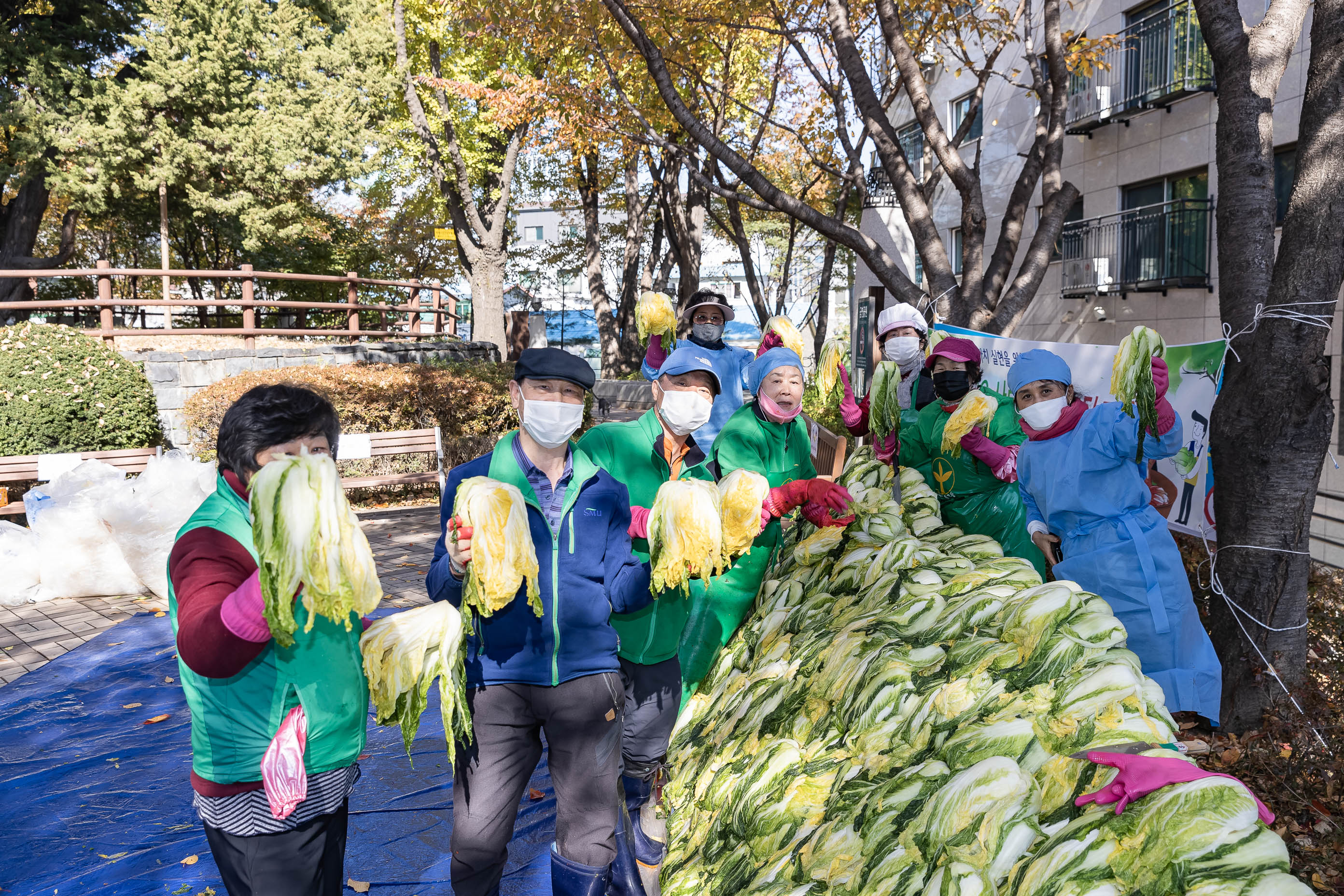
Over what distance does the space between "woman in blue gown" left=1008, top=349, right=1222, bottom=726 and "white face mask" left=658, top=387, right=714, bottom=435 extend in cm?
140

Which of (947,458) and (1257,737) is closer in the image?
(1257,737)

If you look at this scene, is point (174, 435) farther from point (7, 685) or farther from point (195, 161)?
point (195, 161)

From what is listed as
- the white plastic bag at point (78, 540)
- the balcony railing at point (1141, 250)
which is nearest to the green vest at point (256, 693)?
the white plastic bag at point (78, 540)

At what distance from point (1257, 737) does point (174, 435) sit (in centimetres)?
1259

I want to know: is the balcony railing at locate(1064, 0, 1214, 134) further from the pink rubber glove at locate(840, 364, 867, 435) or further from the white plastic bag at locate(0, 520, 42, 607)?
the white plastic bag at locate(0, 520, 42, 607)

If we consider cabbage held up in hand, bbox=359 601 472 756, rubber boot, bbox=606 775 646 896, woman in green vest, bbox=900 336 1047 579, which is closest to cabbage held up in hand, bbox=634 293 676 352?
woman in green vest, bbox=900 336 1047 579

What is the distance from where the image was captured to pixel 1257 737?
3576 millimetres

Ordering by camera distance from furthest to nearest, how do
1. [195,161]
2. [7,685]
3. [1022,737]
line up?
1. [195,161]
2. [7,685]
3. [1022,737]

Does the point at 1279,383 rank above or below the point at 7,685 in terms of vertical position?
above

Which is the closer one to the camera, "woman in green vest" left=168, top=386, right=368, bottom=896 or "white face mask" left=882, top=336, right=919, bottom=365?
"woman in green vest" left=168, top=386, right=368, bottom=896

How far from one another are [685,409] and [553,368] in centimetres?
80

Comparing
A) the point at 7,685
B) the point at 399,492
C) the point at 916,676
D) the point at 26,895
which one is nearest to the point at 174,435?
the point at 399,492

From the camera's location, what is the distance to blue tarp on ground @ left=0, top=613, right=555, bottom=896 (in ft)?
12.0

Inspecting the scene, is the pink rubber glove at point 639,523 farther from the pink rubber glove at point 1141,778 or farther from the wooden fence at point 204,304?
the wooden fence at point 204,304
